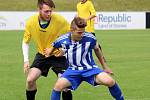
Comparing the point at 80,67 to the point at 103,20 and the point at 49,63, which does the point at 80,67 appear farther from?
the point at 103,20

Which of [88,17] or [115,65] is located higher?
[88,17]

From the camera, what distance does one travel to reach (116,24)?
35500mm

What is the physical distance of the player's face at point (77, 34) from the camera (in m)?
7.33

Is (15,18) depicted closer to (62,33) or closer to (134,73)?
(134,73)

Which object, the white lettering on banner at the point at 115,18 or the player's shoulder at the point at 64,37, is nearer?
the player's shoulder at the point at 64,37

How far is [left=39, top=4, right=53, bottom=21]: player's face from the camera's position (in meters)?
7.68

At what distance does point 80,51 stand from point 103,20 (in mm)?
28429

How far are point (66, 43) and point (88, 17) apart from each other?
21.2 feet

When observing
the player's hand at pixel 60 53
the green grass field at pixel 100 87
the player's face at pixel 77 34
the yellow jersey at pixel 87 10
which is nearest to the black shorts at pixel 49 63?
the player's hand at pixel 60 53

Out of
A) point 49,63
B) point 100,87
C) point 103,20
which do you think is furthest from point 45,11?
point 103,20

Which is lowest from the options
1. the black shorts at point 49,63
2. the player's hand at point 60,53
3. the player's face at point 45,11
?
the black shorts at point 49,63

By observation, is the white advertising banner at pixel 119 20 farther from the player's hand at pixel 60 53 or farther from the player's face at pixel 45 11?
the player's face at pixel 45 11

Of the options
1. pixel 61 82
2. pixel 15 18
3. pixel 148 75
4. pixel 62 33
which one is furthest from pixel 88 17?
pixel 15 18

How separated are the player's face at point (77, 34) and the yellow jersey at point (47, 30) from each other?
761 millimetres
